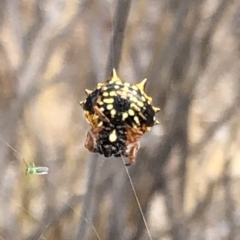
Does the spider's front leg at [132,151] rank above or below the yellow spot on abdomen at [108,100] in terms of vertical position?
below

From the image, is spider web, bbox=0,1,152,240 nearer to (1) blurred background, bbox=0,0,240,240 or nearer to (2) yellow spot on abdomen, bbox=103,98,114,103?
(1) blurred background, bbox=0,0,240,240

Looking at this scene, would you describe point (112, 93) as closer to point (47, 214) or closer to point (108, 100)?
point (108, 100)

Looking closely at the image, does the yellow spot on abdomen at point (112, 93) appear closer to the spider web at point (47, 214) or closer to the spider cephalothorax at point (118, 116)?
the spider cephalothorax at point (118, 116)

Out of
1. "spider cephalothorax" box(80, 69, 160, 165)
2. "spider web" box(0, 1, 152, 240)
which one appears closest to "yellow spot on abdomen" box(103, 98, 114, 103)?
"spider cephalothorax" box(80, 69, 160, 165)

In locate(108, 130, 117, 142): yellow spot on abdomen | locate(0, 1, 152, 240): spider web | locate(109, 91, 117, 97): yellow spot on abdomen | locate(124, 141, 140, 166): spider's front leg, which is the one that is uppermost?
locate(109, 91, 117, 97): yellow spot on abdomen

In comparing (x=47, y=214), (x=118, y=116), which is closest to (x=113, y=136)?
(x=118, y=116)

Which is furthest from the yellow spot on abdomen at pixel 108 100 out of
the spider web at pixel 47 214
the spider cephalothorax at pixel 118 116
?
the spider web at pixel 47 214

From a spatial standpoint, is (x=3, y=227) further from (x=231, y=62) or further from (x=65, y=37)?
(x=231, y=62)
